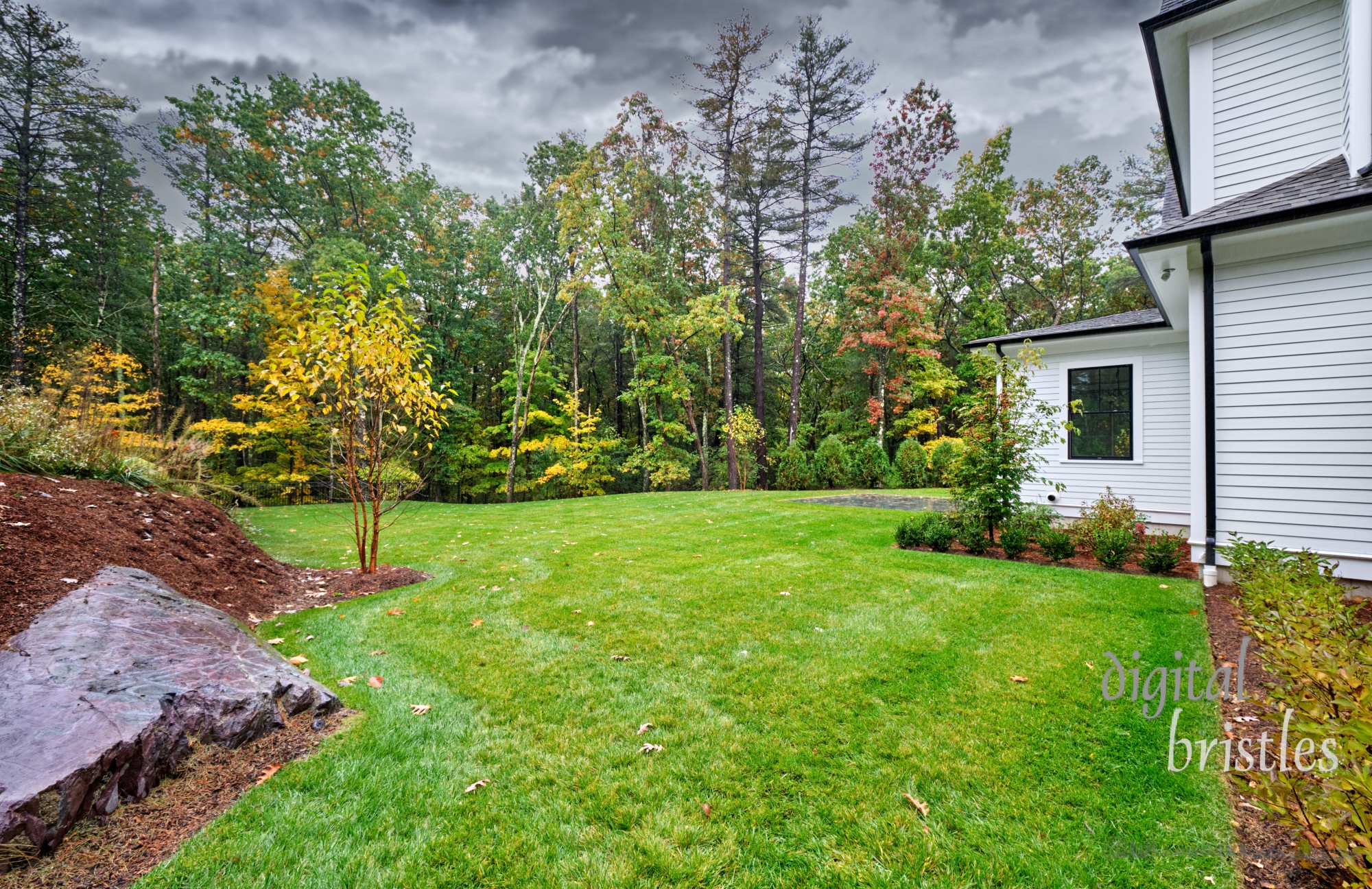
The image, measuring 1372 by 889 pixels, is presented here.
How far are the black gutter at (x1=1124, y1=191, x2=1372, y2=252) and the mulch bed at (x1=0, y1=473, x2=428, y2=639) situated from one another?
7.97 metres

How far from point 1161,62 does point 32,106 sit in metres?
20.9

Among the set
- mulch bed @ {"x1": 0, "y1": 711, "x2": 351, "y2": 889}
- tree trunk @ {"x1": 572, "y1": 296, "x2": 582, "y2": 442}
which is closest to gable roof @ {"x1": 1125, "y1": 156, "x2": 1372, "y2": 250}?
mulch bed @ {"x1": 0, "y1": 711, "x2": 351, "y2": 889}

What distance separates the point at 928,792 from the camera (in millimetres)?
1978

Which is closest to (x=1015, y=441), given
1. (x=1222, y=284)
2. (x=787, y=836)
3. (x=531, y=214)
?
(x=1222, y=284)

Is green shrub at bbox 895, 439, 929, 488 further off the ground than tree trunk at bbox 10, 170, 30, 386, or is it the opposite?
tree trunk at bbox 10, 170, 30, 386

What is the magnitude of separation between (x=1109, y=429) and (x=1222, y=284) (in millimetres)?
3193

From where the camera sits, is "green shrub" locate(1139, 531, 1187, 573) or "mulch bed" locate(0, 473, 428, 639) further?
"green shrub" locate(1139, 531, 1187, 573)

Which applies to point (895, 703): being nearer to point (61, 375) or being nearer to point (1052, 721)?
point (1052, 721)

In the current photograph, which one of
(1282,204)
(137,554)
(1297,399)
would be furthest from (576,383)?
(1297,399)

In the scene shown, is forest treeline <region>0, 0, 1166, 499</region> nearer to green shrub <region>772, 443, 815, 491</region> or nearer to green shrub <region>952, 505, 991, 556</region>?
green shrub <region>772, 443, 815, 491</region>

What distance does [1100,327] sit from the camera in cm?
708

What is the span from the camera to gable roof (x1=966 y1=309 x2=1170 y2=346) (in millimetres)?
6883

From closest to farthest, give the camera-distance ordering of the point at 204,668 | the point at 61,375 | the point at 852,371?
the point at 204,668
the point at 61,375
the point at 852,371

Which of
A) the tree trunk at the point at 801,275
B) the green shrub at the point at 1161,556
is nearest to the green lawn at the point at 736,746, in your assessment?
the green shrub at the point at 1161,556
